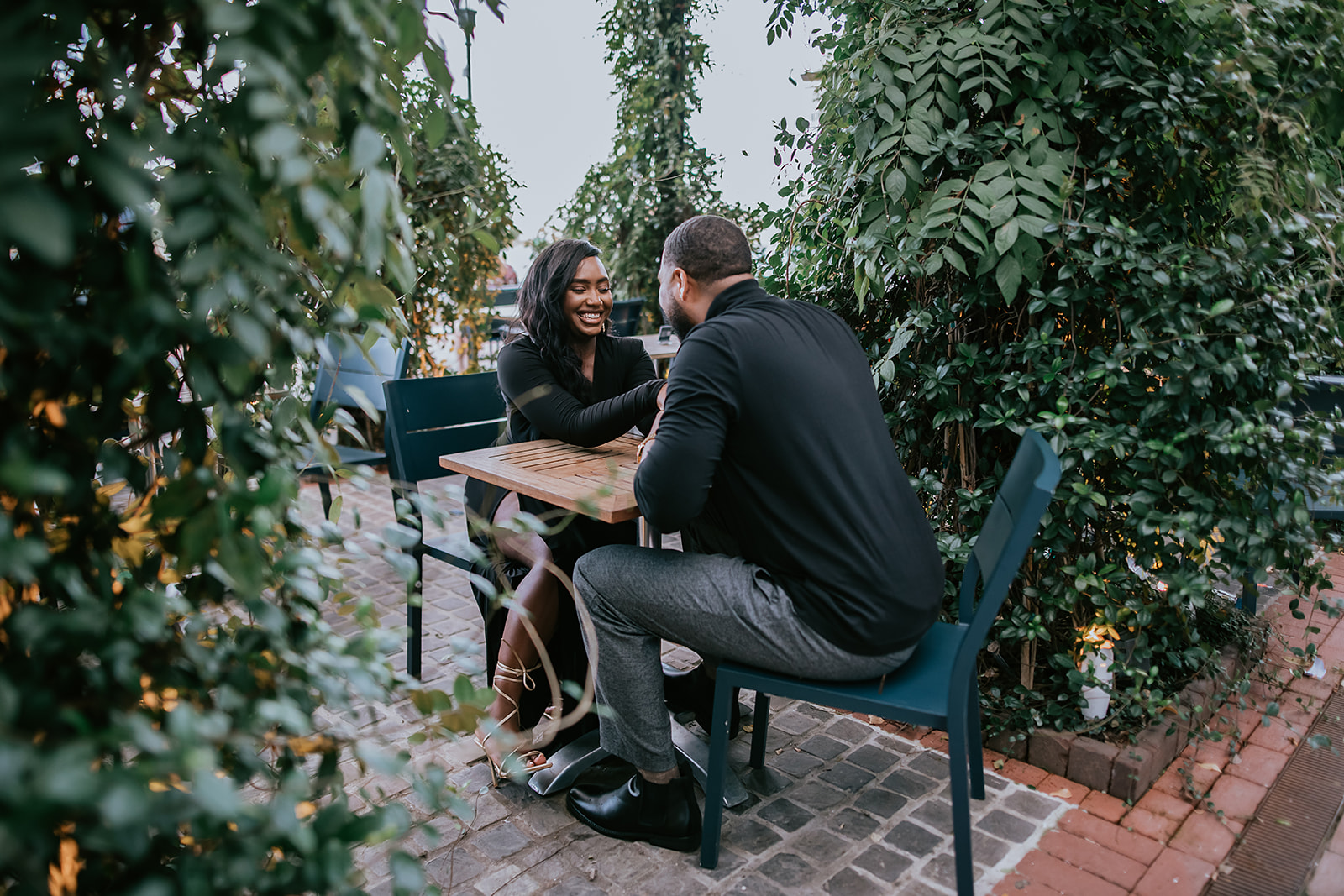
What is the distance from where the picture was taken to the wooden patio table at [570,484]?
2.29 meters

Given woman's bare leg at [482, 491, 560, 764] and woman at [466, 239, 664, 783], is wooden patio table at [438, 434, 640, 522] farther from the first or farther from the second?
woman's bare leg at [482, 491, 560, 764]

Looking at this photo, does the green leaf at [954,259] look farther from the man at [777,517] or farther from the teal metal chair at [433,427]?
the teal metal chair at [433,427]

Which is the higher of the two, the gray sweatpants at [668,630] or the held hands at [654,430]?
the held hands at [654,430]

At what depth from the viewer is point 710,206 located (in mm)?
7750

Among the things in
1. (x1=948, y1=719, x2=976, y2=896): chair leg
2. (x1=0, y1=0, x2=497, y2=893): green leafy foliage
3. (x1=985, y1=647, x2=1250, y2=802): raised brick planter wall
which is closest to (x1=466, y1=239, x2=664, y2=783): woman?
(x1=948, y1=719, x2=976, y2=896): chair leg

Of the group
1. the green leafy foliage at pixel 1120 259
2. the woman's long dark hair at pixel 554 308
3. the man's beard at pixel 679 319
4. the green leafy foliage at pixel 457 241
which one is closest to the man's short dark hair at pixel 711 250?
the man's beard at pixel 679 319

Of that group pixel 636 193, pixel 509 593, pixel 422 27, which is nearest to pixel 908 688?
pixel 509 593

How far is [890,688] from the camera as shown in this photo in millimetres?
2018

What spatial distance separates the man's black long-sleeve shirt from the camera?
200 cm

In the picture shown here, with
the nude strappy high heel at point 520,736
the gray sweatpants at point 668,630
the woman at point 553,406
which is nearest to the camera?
the gray sweatpants at point 668,630

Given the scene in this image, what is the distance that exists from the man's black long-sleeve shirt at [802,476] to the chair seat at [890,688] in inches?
3.4

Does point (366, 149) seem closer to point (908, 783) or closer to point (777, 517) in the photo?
point (777, 517)

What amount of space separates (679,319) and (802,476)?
68 cm

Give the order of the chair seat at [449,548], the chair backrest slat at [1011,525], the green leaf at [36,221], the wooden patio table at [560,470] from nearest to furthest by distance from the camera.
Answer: the green leaf at [36,221]
the chair backrest slat at [1011,525]
the wooden patio table at [560,470]
the chair seat at [449,548]
